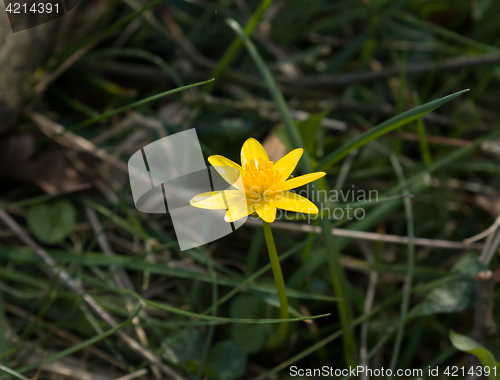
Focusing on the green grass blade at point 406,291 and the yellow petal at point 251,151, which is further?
the green grass blade at point 406,291

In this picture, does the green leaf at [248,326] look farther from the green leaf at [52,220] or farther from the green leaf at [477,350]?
the green leaf at [52,220]

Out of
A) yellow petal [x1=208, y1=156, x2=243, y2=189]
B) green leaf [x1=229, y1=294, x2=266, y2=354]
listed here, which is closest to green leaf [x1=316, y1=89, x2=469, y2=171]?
yellow petal [x1=208, y1=156, x2=243, y2=189]

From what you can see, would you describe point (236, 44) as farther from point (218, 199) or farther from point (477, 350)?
point (477, 350)

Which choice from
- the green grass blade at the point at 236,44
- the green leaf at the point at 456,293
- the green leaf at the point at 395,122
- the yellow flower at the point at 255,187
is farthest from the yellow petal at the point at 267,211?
the green grass blade at the point at 236,44

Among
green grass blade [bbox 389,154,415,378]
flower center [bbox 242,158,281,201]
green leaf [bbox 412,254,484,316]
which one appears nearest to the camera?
flower center [bbox 242,158,281,201]

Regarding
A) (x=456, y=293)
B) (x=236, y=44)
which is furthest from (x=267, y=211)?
(x=236, y=44)

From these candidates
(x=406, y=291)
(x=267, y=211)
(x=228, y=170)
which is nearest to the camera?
(x=267, y=211)

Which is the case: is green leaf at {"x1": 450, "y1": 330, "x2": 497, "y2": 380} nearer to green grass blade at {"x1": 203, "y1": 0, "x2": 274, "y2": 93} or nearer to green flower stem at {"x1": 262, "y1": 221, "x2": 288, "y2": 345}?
green flower stem at {"x1": 262, "y1": 221, "x2": 288, "y2": 345}
